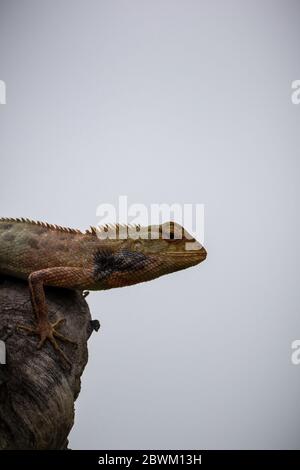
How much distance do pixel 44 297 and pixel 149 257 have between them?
0.89m

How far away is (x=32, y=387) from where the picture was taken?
3344 millimetres

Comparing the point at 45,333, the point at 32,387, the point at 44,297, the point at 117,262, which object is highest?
the point at 117,262

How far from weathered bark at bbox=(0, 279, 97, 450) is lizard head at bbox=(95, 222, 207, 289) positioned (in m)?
0.59

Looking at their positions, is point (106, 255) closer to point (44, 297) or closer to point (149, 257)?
point (149, 257)

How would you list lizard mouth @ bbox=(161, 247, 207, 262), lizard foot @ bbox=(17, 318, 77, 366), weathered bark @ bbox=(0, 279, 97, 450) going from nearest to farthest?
weathered bark @ bbox=(0, 279, 97, 450) < lizard foot @ bbox=(17, 318, 77, 366) < lizard mouth @ bbox=(161, 247, 207, 262)

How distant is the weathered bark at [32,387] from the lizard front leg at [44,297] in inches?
2.2

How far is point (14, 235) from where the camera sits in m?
4.05

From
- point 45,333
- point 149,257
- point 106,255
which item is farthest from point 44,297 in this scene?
point 149,257

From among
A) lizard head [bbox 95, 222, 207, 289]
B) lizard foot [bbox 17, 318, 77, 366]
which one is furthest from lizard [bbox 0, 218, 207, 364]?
lizard foot [bbox 17, 318, 77, 366]

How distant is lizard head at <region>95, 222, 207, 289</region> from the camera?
3.85 metres

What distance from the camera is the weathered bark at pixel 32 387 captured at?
328 cm

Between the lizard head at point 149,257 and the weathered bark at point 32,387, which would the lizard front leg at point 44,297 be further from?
the lizard head at point 149,257

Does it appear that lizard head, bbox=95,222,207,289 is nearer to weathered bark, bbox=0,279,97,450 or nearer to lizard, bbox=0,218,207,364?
lizard, bbox=0,218,207,364
